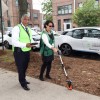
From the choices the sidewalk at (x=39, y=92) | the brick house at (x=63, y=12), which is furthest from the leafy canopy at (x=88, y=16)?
the sidewalk at (x=39, y=92)

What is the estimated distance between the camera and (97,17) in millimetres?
28312

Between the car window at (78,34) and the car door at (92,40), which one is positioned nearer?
the car door at (92,40)

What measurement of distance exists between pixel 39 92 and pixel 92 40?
17.5 feet

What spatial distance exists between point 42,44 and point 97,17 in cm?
2365

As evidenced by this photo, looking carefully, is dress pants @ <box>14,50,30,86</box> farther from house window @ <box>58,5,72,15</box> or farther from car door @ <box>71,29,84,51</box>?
house window @ <box>58,5,72,15</box>

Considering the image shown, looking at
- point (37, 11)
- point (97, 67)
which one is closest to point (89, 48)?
point (97, 67)

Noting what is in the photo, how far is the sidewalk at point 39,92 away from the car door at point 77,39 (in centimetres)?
470

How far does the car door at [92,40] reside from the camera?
9.82m

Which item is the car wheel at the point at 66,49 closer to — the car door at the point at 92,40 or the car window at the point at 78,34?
the car window at the point at 78,34

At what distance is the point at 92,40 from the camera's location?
32.6 ft

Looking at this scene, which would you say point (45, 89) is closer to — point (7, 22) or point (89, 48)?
point (89, 48)

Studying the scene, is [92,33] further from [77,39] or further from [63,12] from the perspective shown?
[63,12]

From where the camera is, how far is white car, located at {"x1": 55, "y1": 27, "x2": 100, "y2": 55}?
9.94m

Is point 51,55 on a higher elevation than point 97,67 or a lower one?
higher
